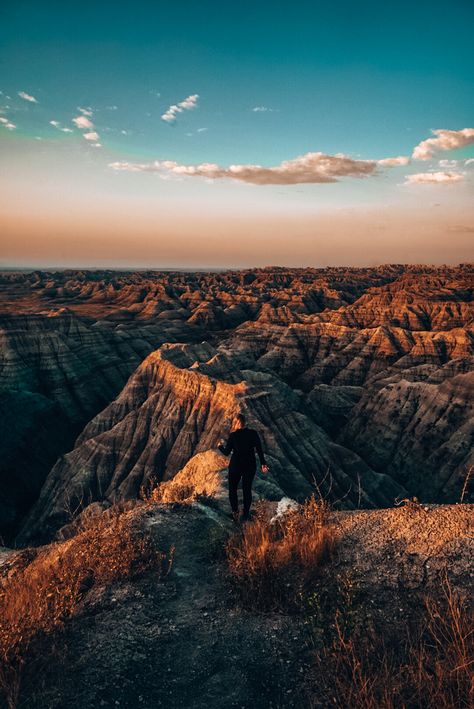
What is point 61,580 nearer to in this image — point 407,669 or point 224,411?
point 407,669

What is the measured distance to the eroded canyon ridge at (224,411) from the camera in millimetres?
29734

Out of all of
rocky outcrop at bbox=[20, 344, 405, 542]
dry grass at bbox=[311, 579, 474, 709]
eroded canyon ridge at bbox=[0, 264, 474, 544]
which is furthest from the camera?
eroded canyon ridge at bbox=[0, 264, 474, 544]

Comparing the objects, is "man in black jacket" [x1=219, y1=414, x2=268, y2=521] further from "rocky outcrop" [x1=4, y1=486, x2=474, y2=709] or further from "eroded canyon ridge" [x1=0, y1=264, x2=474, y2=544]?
"eroded canyon ridge" [x1=0, y1=264, x2=474, y2=544]

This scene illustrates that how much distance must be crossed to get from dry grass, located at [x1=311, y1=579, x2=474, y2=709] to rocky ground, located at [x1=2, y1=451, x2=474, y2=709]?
179 mm

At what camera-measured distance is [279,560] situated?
5285 mm

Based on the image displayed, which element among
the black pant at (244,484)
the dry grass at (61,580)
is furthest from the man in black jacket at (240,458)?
the dry grass at (61,580)

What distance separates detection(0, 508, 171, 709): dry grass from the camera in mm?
3910

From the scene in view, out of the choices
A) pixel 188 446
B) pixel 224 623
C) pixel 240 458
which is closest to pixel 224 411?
pixel 188 446

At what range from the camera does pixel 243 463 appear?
754 cm

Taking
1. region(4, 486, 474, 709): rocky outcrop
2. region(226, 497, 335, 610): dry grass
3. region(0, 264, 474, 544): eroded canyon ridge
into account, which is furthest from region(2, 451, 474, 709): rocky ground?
region(0, 264, 474, 544): eroded canyon ridge

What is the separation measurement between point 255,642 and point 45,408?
4547 centimetres

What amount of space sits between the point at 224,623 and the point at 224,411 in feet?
82.9

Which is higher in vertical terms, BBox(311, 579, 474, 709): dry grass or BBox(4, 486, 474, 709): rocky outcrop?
BBox(311, 579, 474, 709): dry grass

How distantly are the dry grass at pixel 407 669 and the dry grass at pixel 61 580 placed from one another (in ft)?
8.91
